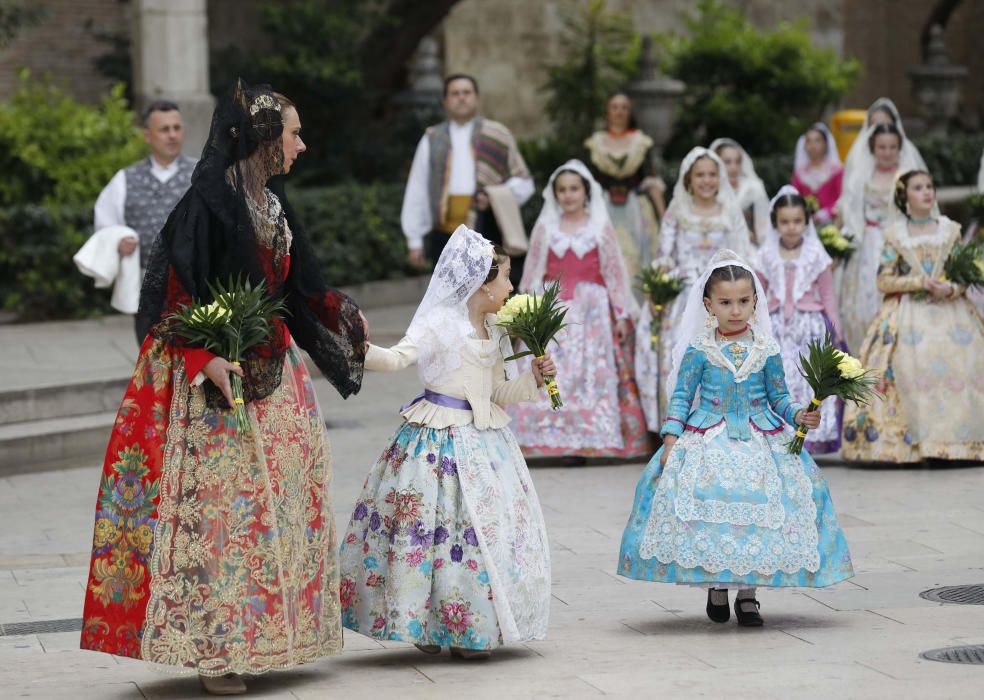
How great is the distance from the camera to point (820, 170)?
1484 centimetres

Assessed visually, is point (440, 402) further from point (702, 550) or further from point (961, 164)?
point (961, 164)

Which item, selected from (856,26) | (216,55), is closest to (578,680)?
(216,55)

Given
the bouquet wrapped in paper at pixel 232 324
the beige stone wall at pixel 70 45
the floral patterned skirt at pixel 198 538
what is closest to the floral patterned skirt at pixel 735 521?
the floral patterned skirt at pixel 198 538

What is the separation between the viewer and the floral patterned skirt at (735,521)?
6957 mm

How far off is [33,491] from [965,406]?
17.4ft

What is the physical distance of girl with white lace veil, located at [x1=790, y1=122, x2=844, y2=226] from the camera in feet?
48.2

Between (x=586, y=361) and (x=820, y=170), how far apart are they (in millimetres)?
4251

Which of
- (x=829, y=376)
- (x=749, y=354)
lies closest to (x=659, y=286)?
(x=749, y=354)

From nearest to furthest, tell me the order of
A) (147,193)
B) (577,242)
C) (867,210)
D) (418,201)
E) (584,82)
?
(147,193) → (577,242) → (867,210) → (418,201) → (584,82)

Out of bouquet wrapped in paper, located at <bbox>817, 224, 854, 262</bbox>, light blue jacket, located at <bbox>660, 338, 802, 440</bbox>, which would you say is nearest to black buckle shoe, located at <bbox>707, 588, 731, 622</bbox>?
light blue jacket, located at <bbox>660, 338, 802, 440</bbox>

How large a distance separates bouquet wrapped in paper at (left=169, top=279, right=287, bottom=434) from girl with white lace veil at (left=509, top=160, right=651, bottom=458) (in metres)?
5.22

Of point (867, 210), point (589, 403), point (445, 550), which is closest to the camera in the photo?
point (445, 550)

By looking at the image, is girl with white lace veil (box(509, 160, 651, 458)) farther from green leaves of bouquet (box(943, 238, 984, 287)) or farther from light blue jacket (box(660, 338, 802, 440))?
light blue jacket (box(660, 338, 802, 440))

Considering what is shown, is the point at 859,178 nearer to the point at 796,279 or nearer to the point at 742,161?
the point at 742,161
